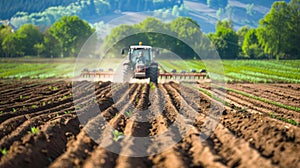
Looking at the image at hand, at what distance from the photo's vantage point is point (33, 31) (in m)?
89.5

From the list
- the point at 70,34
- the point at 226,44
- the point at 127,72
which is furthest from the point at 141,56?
the point at 70,34

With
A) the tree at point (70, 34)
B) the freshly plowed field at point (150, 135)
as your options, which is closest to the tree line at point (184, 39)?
the tree at point (70, 34)

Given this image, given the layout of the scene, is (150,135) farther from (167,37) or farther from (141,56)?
(167,37)

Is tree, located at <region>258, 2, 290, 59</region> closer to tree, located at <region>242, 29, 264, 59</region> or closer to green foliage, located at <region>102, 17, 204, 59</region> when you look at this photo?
tree, located at <region>242, 29, 264, 59</region>

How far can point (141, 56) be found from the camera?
24.9m

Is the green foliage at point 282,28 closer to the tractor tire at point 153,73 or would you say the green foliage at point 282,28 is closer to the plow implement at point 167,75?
the plow implement at point 167,75

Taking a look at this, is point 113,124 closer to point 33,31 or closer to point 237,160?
point 237,160

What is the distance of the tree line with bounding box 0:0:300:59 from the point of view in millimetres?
57375

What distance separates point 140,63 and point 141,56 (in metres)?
0.55

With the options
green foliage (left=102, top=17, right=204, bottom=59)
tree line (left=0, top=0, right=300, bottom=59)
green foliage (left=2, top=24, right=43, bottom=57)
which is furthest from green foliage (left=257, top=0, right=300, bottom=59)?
green foliage (left=2, top=24, right=43, bottom=57)

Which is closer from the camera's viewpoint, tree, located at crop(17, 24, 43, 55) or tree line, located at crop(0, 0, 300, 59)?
tree line, located at crop(0, 0, 300, 59)

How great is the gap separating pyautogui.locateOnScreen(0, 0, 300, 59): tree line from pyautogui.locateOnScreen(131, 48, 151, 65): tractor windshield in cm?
3753

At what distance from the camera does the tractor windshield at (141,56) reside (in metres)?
24.9

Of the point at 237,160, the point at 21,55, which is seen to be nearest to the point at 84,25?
the point at 21,55
